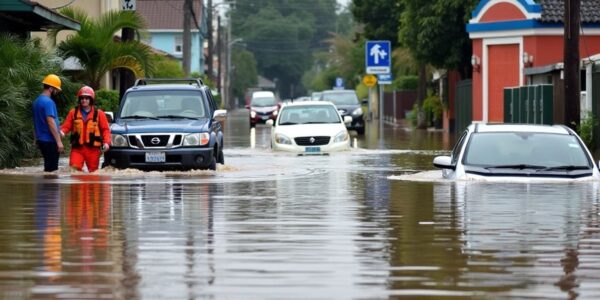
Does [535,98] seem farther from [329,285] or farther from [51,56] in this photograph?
[329,285]

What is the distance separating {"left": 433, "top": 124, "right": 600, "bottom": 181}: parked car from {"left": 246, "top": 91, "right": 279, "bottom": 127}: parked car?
157ft

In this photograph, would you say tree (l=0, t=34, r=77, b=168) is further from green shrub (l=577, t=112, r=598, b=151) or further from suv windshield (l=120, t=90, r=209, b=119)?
green shrub (l=577, t=112, r=598, b=151)

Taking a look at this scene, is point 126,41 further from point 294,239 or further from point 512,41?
point 294,239

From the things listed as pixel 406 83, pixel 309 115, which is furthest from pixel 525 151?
pixel 406 83

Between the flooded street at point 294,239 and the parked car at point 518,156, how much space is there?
12.6 inches

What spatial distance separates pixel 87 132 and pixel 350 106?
3492cm

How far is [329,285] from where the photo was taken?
10.4 metres

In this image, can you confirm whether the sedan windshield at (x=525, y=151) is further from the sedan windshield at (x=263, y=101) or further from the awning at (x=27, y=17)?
the sedan windshield at (x=263, y=101)

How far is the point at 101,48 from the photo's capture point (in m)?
36.1

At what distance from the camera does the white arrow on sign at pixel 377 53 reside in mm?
48594

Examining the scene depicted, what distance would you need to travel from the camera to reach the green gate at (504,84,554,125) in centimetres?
3981

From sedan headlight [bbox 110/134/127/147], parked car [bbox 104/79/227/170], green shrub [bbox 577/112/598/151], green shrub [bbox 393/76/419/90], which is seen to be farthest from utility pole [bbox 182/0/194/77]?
sedan headlight [bbox 110/134/127/147]

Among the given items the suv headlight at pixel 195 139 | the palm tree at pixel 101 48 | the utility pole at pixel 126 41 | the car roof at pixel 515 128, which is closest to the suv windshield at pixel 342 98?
the utility pole at pixel 126 41

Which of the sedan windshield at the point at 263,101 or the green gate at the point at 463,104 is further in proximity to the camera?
the sedan windshield at the point at 263,101
